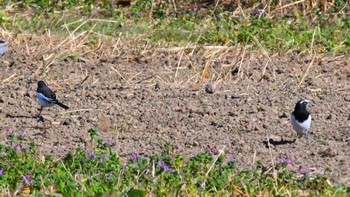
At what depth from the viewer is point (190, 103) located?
28.6 feet

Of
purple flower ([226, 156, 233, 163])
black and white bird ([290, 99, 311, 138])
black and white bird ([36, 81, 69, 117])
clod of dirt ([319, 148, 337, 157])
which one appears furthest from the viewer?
black and white bird ([36, 81, 69, 117])

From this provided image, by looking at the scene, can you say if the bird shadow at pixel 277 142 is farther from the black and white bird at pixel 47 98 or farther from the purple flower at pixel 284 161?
the black and white bird at pixel 47 98

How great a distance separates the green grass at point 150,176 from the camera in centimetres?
621

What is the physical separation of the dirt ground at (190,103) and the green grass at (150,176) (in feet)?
0.94

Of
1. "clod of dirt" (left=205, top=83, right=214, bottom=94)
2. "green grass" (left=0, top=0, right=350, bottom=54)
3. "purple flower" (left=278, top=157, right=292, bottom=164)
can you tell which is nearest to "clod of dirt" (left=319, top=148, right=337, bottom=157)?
"purple flower" (left=278, top=157, right=292, bottom=164)

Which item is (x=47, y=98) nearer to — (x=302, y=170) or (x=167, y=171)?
(x=167, y=171)

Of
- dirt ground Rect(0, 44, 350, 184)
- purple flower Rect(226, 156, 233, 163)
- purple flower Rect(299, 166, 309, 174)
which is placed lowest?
dirt ground Rect(0, 44, 350, 184)

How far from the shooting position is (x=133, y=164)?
266 inches

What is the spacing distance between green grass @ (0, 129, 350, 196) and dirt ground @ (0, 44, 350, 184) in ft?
0.94

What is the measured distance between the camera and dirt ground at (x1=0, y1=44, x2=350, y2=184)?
752cm

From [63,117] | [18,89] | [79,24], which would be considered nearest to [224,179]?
[63,117]

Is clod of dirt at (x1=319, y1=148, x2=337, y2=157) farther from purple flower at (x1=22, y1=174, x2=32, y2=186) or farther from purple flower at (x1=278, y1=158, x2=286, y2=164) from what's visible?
purple flower at (x1=22, y1=174, x2=32, y2=186)

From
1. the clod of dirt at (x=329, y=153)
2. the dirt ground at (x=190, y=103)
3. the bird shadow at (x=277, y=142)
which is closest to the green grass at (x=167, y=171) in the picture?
the dirt ground at (x=190, y=103)

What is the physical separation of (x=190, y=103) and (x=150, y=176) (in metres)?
2.27
